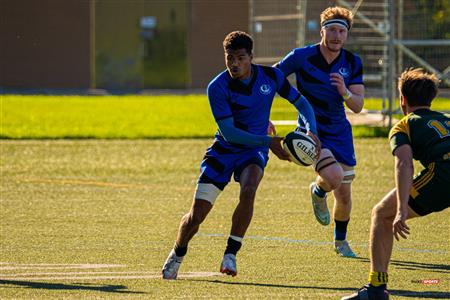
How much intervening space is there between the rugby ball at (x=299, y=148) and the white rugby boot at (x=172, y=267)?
1209 mm

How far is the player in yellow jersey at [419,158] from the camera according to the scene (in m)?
7.84

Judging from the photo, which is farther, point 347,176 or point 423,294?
point 347,176

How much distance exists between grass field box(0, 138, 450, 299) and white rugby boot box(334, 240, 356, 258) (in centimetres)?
9

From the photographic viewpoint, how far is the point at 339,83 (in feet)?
35.0

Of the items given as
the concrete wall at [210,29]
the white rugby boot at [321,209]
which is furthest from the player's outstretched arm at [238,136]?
the concrete wall at [210,29]

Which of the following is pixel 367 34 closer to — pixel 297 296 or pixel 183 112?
pixel 183 112

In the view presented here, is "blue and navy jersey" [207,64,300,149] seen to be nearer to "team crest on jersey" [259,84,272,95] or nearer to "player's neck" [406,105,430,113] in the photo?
"team crest on jersey" [259,84,272,95]

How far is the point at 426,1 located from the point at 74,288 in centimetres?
2072

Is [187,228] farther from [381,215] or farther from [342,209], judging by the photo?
[342,209]

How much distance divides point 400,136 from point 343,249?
297 cm

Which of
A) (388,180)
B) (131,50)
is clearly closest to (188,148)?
(388,180)

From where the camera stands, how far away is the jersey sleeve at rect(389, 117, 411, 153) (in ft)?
25.4

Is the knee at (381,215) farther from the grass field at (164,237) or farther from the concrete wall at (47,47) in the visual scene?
the concrete wall at (47,47)

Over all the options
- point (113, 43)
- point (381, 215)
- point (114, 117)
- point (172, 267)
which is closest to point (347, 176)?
point (172, 267)
